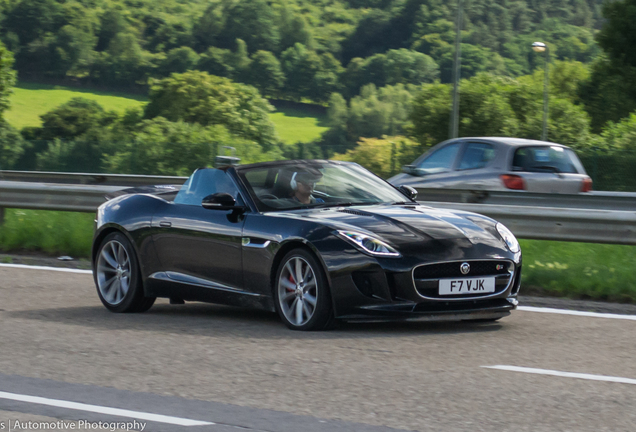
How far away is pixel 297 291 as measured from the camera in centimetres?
714

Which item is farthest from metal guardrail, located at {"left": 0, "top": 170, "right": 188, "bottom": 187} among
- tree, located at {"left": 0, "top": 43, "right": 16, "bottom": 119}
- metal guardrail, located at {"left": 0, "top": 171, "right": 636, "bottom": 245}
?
tree, located at {"left": 0, "top": 43, "right": 16, "bottom": 119}

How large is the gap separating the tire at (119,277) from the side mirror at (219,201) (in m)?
1.18

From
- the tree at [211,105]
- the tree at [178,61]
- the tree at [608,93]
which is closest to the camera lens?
the tree at [608,93]

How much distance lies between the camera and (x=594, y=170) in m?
23.2

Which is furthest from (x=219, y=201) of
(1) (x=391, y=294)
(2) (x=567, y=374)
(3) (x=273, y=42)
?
(3) (x=273, y=42)

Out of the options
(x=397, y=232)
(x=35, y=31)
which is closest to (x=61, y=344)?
(x=397, y=232)

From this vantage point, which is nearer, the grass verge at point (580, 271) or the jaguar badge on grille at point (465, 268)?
the jaguar badge on grille at point (465, 268)

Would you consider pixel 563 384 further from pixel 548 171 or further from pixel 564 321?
pixel 548 171

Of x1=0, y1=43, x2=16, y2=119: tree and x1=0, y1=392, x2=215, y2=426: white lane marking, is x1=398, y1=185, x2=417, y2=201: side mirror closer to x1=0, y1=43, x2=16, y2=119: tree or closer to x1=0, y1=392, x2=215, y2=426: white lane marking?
x1=0, y1=392, x2=215, y2=426: white lane marking

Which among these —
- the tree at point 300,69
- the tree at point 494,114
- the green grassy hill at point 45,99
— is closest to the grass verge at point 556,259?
the tree at point 494,114

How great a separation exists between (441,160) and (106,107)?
10407cm

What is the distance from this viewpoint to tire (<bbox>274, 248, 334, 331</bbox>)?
6.95 meters

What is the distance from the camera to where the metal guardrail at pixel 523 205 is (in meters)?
9.51

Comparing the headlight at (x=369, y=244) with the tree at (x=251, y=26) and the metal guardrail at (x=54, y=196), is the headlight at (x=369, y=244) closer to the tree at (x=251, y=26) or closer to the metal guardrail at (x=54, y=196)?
the metal guardrail at (x=54, y=196)
